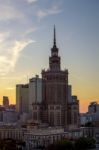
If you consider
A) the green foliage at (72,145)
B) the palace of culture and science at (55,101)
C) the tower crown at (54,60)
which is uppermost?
the tower crown at (54,60)

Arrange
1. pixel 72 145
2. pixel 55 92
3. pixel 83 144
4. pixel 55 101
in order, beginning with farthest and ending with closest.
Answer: pixel 55 92
pixel 55 101
pixel 83 144
pixel 72 145

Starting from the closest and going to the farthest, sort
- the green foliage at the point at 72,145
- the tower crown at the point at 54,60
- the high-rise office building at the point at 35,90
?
Result: the green foliage at the point at 72,145 < the tower crown at the point at 54,60 < the high-rise office building at the point at 35,90

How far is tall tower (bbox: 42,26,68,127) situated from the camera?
66312 millimetres

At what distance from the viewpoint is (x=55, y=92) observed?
6681 centimetres

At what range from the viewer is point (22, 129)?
63.1 meters

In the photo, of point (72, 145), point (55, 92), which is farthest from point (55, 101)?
point (72, 145)

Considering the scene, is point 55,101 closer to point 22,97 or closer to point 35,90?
point 35,90

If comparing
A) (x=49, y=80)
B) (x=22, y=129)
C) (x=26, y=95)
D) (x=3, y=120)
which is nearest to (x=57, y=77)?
(x=49, y=80)

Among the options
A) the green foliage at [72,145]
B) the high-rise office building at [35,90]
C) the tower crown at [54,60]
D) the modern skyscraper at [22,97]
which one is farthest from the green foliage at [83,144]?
the modern skyscraper at [22,97]

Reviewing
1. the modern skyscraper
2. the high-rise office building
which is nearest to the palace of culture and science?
the high-rise office building

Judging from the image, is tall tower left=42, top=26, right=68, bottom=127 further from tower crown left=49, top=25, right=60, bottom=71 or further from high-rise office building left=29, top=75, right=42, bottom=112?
high-rise office building left=29, top=75, right=42, bottom=112

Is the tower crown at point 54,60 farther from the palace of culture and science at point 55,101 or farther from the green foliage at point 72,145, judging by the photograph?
the green foliage at point 72,145

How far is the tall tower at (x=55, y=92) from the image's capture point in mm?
66312

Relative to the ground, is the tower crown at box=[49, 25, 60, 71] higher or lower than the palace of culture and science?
higher
